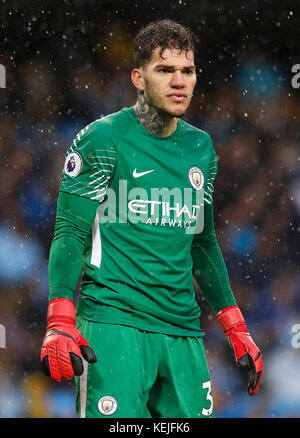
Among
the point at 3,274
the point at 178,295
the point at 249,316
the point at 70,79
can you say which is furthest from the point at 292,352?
the point at 178,295

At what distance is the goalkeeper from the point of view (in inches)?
83.8

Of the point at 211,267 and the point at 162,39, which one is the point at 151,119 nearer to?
the point at 162,39

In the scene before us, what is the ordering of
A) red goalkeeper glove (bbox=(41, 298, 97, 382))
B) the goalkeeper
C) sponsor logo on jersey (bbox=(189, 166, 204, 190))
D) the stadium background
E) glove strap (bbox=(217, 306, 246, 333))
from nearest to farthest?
red goalkeeper glove (bbox=(41, 298, 97, 382))
the goalkeeper
sponsor logo on jersey (bbox=(189, 166, 204, 190))
glove strap (bbox=(217, 306, 246, 333))
the stadium background

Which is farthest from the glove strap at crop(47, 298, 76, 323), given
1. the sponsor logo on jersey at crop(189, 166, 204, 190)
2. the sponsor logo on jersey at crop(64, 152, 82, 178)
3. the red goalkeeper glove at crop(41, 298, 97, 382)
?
the sponsor logo on jersey at crop(189, 166, 204, 190)

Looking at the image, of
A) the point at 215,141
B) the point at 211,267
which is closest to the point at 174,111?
the point at 211,267

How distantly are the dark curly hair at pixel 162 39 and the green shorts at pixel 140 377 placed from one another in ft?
2.75

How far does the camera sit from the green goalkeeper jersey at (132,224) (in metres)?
2.19

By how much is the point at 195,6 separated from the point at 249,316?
194 centimetres

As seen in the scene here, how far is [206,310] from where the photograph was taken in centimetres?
470

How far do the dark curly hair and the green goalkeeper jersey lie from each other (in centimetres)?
20

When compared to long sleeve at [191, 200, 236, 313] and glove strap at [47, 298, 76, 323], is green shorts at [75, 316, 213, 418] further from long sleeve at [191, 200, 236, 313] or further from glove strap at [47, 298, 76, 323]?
long sleeve at [191, 200, 236, 313]

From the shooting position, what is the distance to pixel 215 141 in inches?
188

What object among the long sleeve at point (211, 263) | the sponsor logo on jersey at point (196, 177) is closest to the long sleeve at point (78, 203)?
the sponsor logo on jersey at point (196, 177)

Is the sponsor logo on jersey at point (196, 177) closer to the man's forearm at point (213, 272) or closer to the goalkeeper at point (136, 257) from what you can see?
the goalkeeper at point (136, 257)
